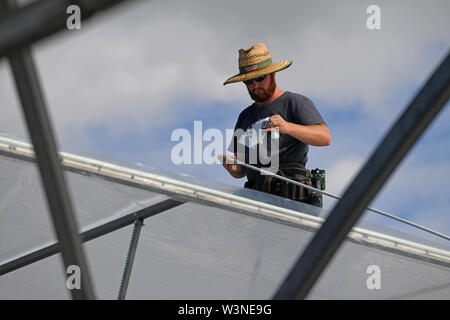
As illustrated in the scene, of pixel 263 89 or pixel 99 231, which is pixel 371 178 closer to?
pixel 99 231

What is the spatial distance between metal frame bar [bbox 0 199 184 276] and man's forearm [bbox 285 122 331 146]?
2.55 feet

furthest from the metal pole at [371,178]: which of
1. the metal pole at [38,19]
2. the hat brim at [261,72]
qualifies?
the hat brim at [261,72]

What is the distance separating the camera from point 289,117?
3736 mm

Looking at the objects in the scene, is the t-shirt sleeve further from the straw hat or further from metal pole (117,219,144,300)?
metal pole (117,219,144,300)

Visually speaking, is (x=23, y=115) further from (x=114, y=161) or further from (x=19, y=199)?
(x=19, y=199)

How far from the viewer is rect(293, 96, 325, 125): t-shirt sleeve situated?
3.59 m

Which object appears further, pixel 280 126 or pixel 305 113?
pixel 305 113

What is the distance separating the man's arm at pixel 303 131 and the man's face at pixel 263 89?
46 cm

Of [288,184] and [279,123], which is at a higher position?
[279,123]

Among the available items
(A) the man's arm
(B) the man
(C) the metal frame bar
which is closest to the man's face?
(B) the man

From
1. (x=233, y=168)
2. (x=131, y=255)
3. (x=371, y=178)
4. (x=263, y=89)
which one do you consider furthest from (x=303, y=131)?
(x=371, y=178)

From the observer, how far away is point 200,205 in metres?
3.01

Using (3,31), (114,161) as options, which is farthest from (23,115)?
(114,161)

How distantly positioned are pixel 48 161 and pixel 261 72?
9.33ft
